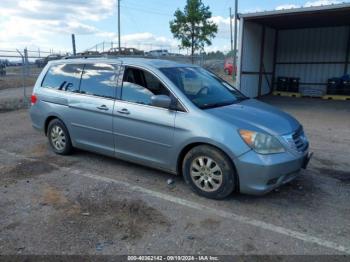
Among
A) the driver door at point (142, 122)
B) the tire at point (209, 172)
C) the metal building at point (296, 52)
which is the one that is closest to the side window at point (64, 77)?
the driver door at point (142, 122)

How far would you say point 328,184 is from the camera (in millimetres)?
4641

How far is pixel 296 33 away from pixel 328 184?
15.3 meters

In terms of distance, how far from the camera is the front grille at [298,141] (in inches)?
155

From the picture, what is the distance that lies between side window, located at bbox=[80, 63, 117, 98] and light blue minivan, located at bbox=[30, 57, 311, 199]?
16 mm

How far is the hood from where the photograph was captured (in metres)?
3.87

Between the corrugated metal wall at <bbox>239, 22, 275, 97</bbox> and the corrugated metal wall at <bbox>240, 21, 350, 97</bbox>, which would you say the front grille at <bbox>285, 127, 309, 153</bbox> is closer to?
the corrugated metal wall at <bbox>239, 22, 275, 97</bbox>

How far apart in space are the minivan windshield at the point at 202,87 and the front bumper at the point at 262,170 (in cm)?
94

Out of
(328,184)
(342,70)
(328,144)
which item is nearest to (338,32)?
(342,70)

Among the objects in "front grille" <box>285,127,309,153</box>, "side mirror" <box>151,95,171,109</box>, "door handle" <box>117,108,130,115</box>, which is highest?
"side mirror" <box>151,95,171,109</box>

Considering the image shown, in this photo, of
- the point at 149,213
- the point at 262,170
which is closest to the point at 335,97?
the point at 262,170

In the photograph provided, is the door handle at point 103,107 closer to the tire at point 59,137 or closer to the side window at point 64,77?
the side window at point 64,77

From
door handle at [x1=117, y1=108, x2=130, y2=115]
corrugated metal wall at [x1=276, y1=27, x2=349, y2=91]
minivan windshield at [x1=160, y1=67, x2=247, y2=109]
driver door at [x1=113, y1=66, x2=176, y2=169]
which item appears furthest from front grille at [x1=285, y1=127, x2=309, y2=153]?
corrugated metal wall at [x1=276, y1=27, x2=349, y2=91]

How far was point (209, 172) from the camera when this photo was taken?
4047 millimetres

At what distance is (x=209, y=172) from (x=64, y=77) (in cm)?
323
